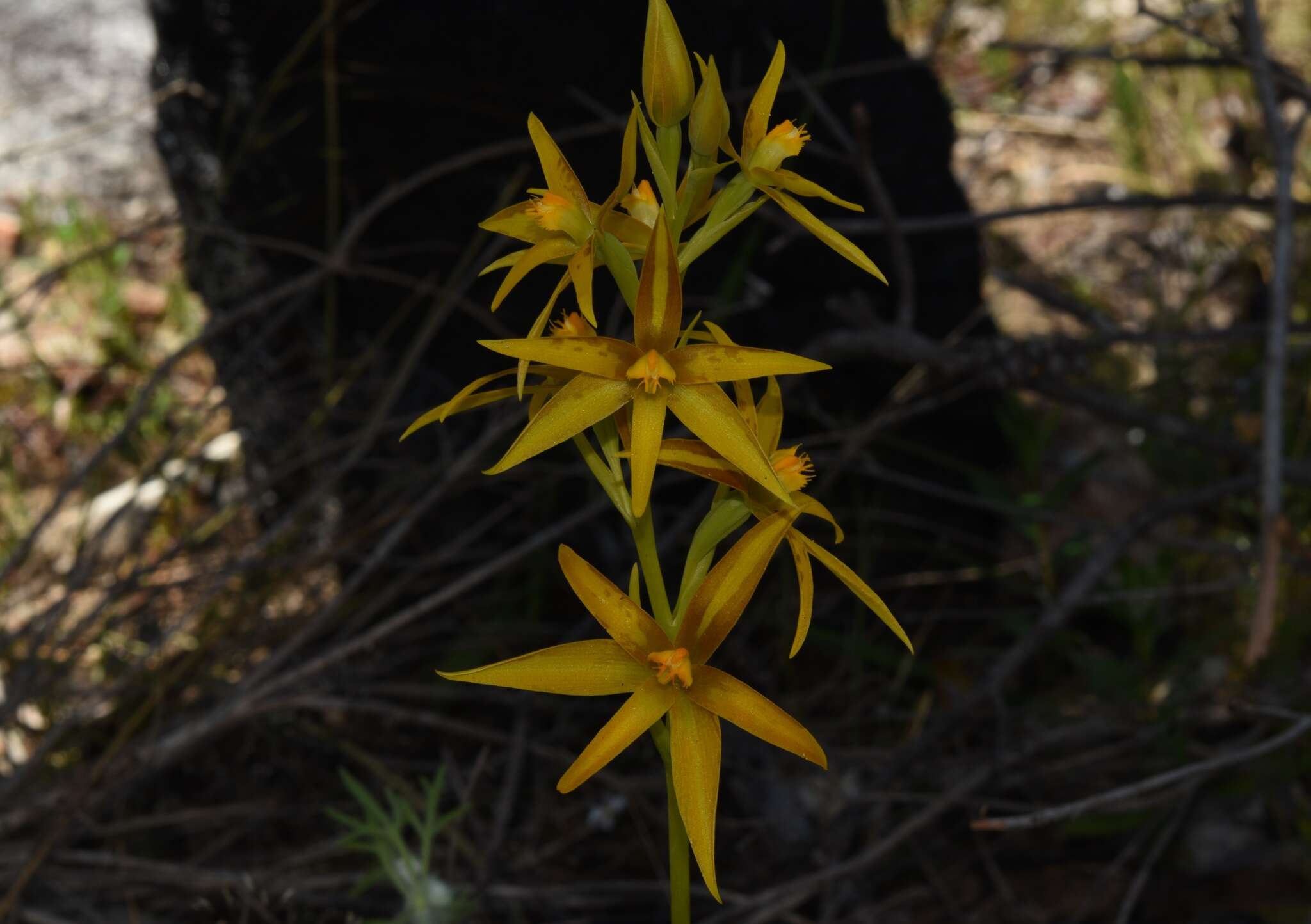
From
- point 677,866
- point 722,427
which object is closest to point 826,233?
point 722,427

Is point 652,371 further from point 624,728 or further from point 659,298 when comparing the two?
point 624,728

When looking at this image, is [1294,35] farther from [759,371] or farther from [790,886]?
[759,371]

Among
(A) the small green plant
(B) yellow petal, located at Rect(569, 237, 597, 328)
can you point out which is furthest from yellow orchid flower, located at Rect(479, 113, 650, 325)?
(A) the small green plant

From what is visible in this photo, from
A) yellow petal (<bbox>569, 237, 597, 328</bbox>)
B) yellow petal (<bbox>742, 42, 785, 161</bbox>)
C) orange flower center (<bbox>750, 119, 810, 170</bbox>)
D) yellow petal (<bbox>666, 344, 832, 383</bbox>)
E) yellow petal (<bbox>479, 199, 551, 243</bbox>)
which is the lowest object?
yellow petal (<bbox>666, 344, 832, 383</bbox>)

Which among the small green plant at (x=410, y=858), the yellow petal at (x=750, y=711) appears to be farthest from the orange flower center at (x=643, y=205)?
the small green plant at (x=410, y=858)

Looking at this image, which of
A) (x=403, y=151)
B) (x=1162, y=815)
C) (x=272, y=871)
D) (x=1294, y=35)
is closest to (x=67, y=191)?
(x=403, y=151)

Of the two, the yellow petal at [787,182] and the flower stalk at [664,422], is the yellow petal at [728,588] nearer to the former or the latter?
the flower stalk at [664,422]

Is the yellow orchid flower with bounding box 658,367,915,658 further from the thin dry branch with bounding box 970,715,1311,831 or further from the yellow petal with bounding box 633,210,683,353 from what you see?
the thin dry branch with bounding box 970,715,1311,831
